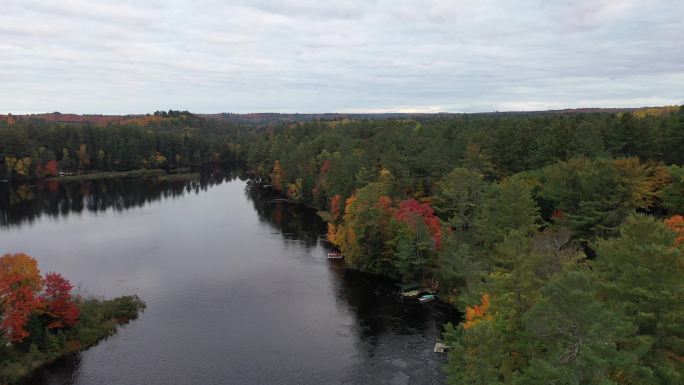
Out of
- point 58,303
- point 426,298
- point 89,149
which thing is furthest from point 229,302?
point 89,149

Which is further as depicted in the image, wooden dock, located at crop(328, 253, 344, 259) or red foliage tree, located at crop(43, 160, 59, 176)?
red foliage tree, located at crop(43, 160, 59, 176)

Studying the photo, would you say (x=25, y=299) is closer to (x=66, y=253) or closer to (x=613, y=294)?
(x=66, y=253)

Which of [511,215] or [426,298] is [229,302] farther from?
[511,215]

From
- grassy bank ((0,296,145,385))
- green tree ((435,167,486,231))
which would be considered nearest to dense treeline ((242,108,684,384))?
green tree ((435,167,486,231))

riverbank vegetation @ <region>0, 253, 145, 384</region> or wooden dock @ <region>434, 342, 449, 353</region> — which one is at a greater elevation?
riverbank vegetation @ <region>0, 253, 145, 384</region>

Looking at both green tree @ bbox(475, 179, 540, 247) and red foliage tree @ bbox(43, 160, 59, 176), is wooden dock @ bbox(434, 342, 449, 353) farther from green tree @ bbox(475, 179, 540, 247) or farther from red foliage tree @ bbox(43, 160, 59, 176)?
red foliage tree @ bbox(43, 160, 59, 176)

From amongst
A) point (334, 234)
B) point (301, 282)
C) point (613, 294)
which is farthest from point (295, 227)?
point (613, 294)

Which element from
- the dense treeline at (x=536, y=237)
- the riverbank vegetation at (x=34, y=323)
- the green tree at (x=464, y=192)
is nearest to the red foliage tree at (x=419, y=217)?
the dense treeline at (x=536, y=237)
